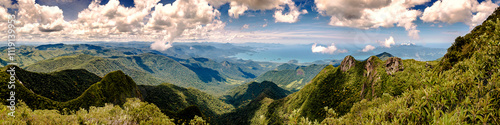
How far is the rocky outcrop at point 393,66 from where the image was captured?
90.4 meters

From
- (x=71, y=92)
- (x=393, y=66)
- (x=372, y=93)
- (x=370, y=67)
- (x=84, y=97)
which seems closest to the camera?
(x=84, y=97)

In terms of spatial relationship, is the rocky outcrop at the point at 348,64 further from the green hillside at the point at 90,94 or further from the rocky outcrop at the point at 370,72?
the green hillside at the point at 90,94

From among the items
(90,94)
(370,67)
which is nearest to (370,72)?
(370,67)

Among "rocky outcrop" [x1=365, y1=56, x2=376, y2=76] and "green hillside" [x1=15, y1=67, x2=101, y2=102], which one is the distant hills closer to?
"green hillside" [x1=15, y1=67, x2=101, y2=102]

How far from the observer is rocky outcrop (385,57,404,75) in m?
90.4

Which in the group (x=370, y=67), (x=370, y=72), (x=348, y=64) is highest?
(x=370, y=67)

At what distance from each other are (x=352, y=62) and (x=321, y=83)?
34.5m

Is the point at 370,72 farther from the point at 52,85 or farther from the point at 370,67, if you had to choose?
the point at 52,85

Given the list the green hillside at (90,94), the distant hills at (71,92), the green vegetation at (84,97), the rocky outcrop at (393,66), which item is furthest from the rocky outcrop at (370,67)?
the green hillside at (90,94)

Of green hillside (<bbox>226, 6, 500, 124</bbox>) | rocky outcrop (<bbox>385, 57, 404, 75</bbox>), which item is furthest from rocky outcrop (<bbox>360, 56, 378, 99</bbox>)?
rocky outcrop (<bbox>385, 57, 404, 75</bbox>)

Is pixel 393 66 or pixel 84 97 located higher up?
pixel 393 66

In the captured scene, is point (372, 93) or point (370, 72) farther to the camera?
point (370, 72)

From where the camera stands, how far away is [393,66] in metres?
94.8

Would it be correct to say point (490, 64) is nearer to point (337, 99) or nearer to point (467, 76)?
point (467, 76)
